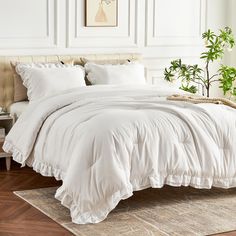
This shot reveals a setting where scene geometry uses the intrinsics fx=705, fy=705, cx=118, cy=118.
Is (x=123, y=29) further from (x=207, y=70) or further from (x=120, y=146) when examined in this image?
(x=120, y=146)

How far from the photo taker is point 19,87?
6832mm

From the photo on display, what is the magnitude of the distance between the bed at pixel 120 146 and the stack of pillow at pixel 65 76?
0.63m

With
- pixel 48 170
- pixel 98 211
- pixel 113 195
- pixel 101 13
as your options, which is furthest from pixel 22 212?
pixel 101 13

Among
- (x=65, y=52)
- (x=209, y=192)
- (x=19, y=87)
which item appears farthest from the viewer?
(x=65, y=52)

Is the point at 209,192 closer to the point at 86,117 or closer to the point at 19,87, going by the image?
the point at 86,117

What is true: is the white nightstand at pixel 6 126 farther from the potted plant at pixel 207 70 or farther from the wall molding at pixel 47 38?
the potted plant at pixel 207 70

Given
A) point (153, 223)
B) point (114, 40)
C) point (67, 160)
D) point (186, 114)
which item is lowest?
point (153, 223)

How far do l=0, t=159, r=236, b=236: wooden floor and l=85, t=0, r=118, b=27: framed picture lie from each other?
1.83 metres

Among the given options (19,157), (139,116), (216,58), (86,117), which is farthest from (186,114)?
(216,58)

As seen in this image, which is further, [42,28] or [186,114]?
[42,28]

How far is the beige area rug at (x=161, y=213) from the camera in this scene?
4609 mm

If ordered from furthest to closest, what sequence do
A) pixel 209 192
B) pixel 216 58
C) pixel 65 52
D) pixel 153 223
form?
pixel 216 58 < pixel 65 52 < pixel 209 192 < pixel 153 223

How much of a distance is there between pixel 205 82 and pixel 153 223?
359cm

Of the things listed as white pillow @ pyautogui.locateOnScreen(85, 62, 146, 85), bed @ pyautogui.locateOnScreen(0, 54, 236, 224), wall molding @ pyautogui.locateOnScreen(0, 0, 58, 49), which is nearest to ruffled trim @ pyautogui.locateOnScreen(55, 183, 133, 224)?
bed @ pyautogui.locateOnScreen(0, 54, 236, 224)
